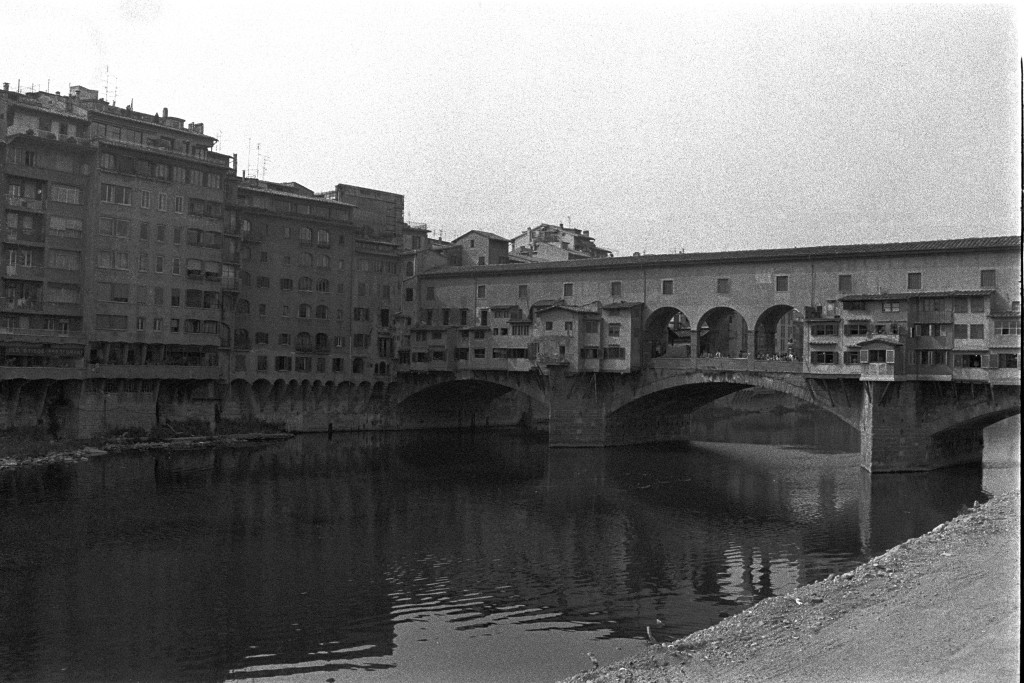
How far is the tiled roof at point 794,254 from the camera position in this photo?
47500mm

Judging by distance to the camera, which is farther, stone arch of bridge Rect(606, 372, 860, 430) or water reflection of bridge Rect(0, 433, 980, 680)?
stone arch of bridge Rect(606, 372, 860, 430)

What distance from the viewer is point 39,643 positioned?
20422 millimetres

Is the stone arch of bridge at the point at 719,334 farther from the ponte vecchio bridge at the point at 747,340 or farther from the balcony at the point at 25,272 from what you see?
the balcony at the point at 25,272

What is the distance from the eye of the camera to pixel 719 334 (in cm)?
7956

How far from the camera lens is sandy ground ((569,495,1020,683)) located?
1323cm

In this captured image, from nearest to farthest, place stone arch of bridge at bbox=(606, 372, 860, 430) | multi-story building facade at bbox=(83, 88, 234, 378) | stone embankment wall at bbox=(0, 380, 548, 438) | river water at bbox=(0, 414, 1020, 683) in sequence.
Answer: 1. river water at bbox=(0, 414, 1020, 683)
2. stone arch of bridge at bbox=(606, 372, 860, 430)
3. stone embankment wall at bbox=(0, 380, 548, 438)
4. multi-story building facade at bbox=(83, 88, 234, 378)

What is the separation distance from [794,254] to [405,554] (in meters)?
32.6

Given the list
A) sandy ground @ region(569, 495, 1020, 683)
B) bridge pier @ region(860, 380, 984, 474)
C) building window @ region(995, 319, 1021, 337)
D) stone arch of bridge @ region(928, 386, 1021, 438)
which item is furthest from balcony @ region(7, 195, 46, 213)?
building window @ region(995, 319, 1021, 337)

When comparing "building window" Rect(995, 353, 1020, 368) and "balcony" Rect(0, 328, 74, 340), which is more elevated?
"balcony" Rect(0, 328, 74, 340)

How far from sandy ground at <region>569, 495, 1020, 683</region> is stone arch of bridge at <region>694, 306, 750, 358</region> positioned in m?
35.9

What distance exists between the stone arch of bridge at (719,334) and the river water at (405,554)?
30.3 feet

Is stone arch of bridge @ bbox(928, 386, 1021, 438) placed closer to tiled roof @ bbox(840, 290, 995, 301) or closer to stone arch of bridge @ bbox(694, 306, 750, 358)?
tiled roof @ bbox(840, 290, 995, 301)

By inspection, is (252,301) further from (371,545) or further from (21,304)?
(371,545)

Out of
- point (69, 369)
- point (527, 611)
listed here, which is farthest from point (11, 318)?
point (527, 611)
